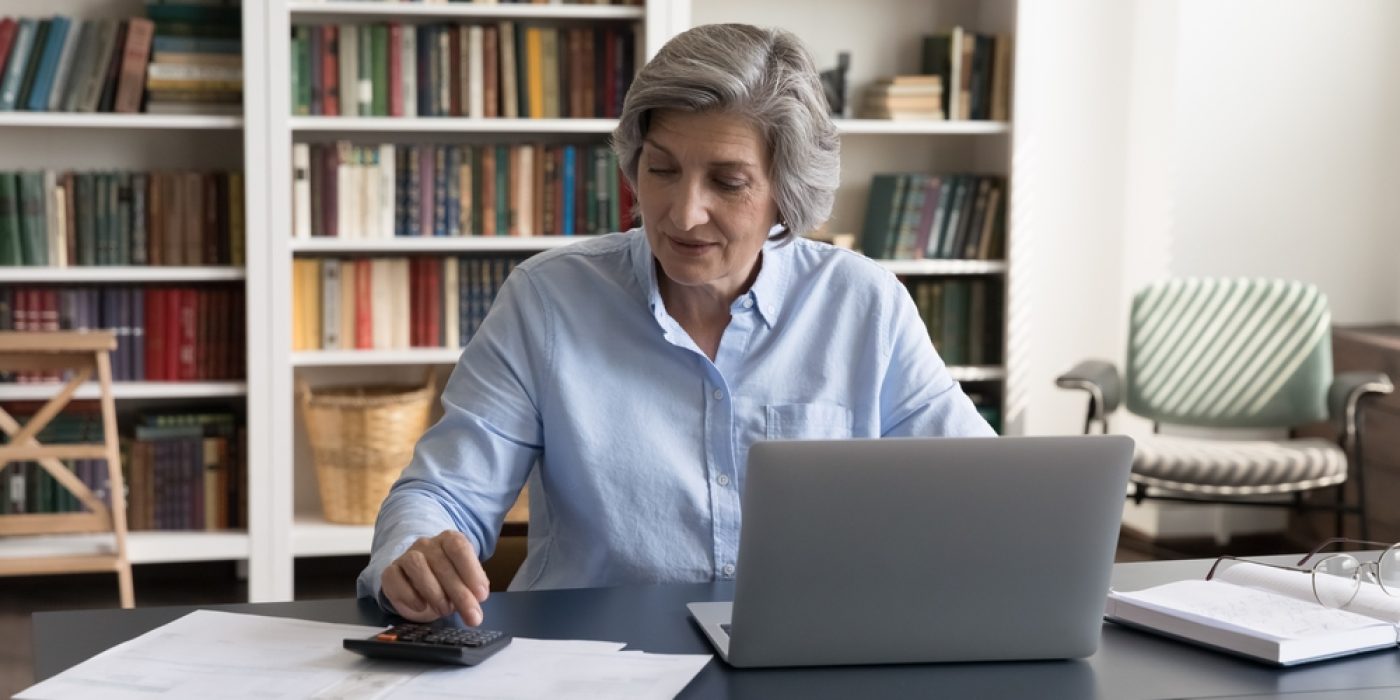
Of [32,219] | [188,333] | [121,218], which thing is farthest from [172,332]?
[32,219]

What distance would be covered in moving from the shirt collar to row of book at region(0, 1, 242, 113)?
89.5 inches

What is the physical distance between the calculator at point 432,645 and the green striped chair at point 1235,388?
2814mm

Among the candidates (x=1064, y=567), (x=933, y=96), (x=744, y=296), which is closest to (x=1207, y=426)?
(x=933, y=96)

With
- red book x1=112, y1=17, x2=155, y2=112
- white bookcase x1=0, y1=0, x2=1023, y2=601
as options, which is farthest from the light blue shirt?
red book x1=112, y1=17, x2=155, y2=112

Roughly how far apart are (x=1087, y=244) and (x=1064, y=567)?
11.1 feet

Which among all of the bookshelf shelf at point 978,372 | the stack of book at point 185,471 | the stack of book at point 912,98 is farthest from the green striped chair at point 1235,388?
the stack of book at point 185,471

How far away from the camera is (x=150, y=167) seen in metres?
3.96

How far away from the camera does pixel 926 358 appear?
1.87 metres

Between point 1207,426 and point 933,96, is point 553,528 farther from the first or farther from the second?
point 1207,426

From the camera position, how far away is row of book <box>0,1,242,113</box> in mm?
3699

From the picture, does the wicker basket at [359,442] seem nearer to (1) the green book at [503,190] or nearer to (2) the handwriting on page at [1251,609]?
(1) the green book at [503,190]

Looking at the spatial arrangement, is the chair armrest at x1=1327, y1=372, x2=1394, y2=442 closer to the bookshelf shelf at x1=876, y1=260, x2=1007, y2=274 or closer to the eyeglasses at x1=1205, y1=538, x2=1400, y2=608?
the bookshelf shelf at x1=876, y1=260, x2=1007, y2=274

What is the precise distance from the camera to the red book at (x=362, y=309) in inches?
154

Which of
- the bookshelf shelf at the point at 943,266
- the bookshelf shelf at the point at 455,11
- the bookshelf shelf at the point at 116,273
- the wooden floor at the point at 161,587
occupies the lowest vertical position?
the wooden floor at the point at 161,587
